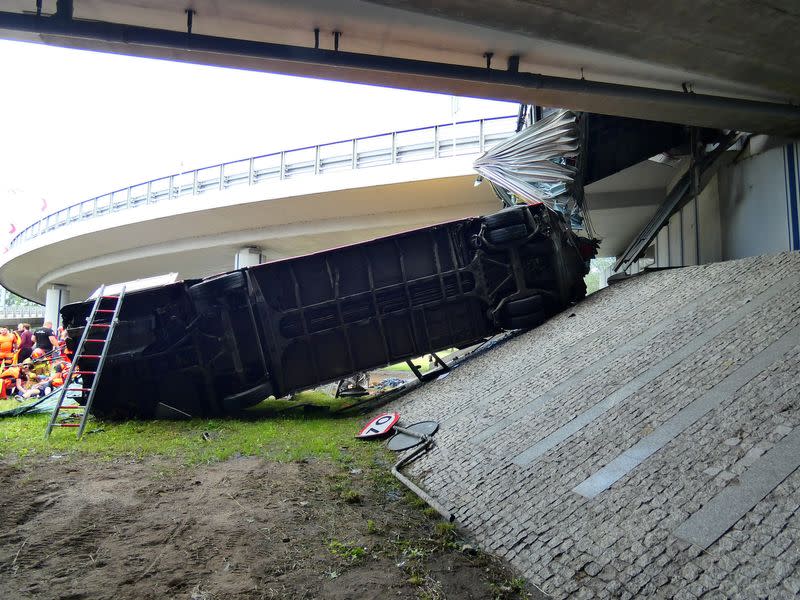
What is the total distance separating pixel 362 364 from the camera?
8.91 meters

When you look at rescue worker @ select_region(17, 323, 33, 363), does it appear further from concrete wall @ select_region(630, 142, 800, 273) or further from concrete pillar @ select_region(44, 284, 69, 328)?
concrete pillar @ select_region(44, 284, 69, 328)

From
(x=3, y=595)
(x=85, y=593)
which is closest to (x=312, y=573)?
(x=85, y=593)

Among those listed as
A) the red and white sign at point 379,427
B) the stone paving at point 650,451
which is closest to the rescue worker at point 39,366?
the red and white sign at point 379,427

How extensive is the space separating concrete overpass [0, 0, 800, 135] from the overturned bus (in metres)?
2.95

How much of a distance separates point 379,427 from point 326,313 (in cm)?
269

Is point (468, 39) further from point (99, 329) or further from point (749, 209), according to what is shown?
point (749, 209)

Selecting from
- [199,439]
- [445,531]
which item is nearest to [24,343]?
[199,439]

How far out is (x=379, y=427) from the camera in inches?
265

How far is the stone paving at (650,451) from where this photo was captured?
2713 millimetres

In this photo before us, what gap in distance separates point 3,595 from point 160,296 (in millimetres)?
6297

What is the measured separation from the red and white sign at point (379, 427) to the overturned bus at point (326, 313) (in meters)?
2.01

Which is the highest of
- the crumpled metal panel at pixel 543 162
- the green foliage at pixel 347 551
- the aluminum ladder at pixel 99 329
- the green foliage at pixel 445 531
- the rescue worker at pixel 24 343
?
the crumpled metal panel at pixel 543 162

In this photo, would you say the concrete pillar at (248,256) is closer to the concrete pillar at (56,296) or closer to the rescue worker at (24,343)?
the rescue worker at (24,343)

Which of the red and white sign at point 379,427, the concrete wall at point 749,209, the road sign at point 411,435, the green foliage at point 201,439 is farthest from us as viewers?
the concrete wall at point 749,209
